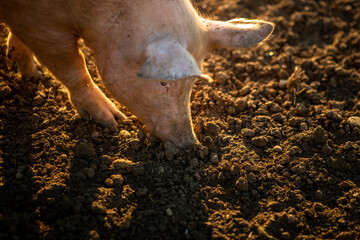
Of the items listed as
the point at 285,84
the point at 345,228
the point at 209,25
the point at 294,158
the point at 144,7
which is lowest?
the point at 345,228

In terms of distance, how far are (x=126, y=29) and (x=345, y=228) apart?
262 centimetres

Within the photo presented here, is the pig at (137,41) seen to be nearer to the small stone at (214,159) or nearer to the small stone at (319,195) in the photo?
the small stone at (214,159)

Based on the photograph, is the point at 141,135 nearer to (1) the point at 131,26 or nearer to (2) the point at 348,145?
(1) the point at 131,26

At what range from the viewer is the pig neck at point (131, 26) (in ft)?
7.86

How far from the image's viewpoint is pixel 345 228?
8.55ft

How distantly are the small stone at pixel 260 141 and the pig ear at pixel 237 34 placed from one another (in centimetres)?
107

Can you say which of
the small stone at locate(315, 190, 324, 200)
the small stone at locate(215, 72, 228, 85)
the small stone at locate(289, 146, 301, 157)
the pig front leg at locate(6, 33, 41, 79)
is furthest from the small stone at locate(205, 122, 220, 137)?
the pig front leg at locate(6, 33, 41, 79)

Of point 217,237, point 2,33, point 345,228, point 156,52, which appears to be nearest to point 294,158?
point 345,228

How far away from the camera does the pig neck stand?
2.40 m

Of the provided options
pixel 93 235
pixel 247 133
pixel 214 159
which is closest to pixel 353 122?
pixel 247 133

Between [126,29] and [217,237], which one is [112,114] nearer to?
[126,29]

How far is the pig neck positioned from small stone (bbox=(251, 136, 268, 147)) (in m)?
1.31

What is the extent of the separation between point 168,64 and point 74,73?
1346mm

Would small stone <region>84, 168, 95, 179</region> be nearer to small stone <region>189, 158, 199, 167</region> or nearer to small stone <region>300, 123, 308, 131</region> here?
small stone <region>189, 158, 199, 167</region>
